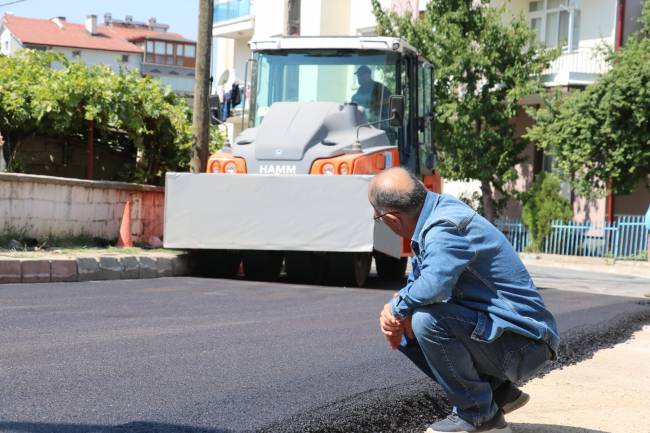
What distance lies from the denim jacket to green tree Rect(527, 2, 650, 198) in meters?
20.2

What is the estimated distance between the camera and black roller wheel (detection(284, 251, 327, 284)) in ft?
42.5

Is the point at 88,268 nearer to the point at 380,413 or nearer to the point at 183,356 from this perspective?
the point at 183,356

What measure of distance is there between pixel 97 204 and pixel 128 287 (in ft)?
10.1

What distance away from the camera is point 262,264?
43.9ft

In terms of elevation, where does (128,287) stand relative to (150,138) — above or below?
below

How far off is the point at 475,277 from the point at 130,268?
351 inches

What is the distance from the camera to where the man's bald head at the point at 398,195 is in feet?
14.1

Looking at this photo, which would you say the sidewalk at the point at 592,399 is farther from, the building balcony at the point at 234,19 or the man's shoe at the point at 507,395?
the building balcony at the point at 234,19

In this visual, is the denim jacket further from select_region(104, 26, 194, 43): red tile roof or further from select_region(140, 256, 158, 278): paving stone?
select_region(104, 26, 194, 43): red tile roof

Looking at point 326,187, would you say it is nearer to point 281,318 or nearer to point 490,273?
point 281,318

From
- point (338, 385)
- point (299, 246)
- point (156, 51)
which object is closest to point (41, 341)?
point (338, 385)

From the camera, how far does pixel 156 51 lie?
101938mm

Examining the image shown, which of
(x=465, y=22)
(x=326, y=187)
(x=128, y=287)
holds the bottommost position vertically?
(x=128, y=287)

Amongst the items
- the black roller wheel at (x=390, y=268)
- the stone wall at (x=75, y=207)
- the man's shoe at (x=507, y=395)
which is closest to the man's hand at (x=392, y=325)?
the man's shoe at (x=507, y=395)
